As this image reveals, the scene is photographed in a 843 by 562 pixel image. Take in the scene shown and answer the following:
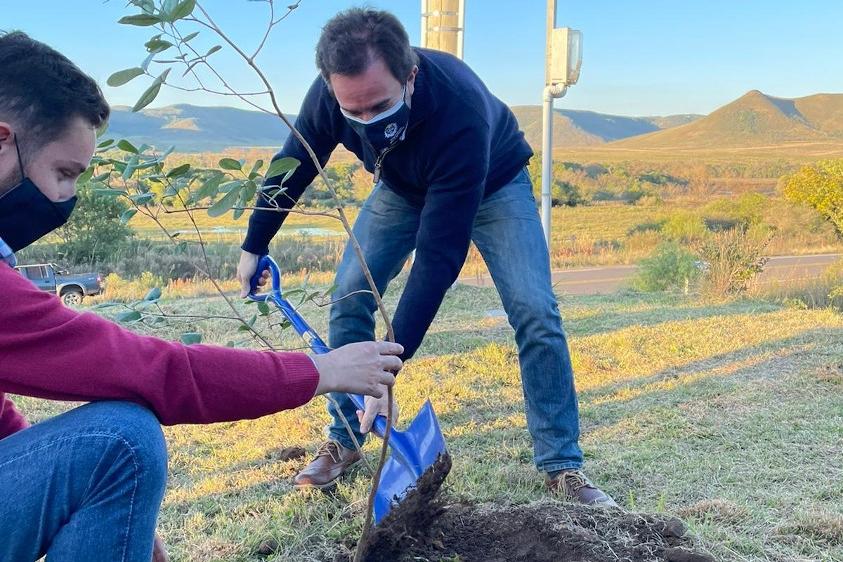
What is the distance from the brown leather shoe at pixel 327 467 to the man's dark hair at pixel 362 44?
4.46 ft

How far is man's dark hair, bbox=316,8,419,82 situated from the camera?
1.96m

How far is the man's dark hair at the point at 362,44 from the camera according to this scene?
6.44ft

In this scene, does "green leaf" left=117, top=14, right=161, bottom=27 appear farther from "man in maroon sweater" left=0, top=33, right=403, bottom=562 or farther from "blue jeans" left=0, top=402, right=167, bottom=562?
"blue jeans" left=0, top=402, right=167, bottom=562

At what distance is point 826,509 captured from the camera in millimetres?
2492

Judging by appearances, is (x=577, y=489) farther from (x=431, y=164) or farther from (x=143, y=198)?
(x=143, y=198)

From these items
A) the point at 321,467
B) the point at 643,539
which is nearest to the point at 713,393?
the point at 643,539

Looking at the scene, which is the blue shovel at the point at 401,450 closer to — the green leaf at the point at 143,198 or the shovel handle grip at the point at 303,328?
the shovel handle grip at the point at 303,328

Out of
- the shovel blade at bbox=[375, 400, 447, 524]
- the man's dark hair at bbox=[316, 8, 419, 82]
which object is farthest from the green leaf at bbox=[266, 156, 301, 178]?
the shovel blade at bbox=[375, 400, 447, 524]

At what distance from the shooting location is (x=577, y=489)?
2.55m

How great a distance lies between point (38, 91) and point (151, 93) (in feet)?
0.61

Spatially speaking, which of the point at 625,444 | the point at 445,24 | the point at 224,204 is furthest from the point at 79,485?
the point at 445,24

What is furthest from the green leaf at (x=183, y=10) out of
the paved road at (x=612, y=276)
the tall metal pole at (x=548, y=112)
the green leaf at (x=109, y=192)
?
the paved road at (x=612, y=276)

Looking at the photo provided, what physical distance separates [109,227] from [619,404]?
1140 centimetres

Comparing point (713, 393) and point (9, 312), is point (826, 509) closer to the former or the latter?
point (713, 393)
